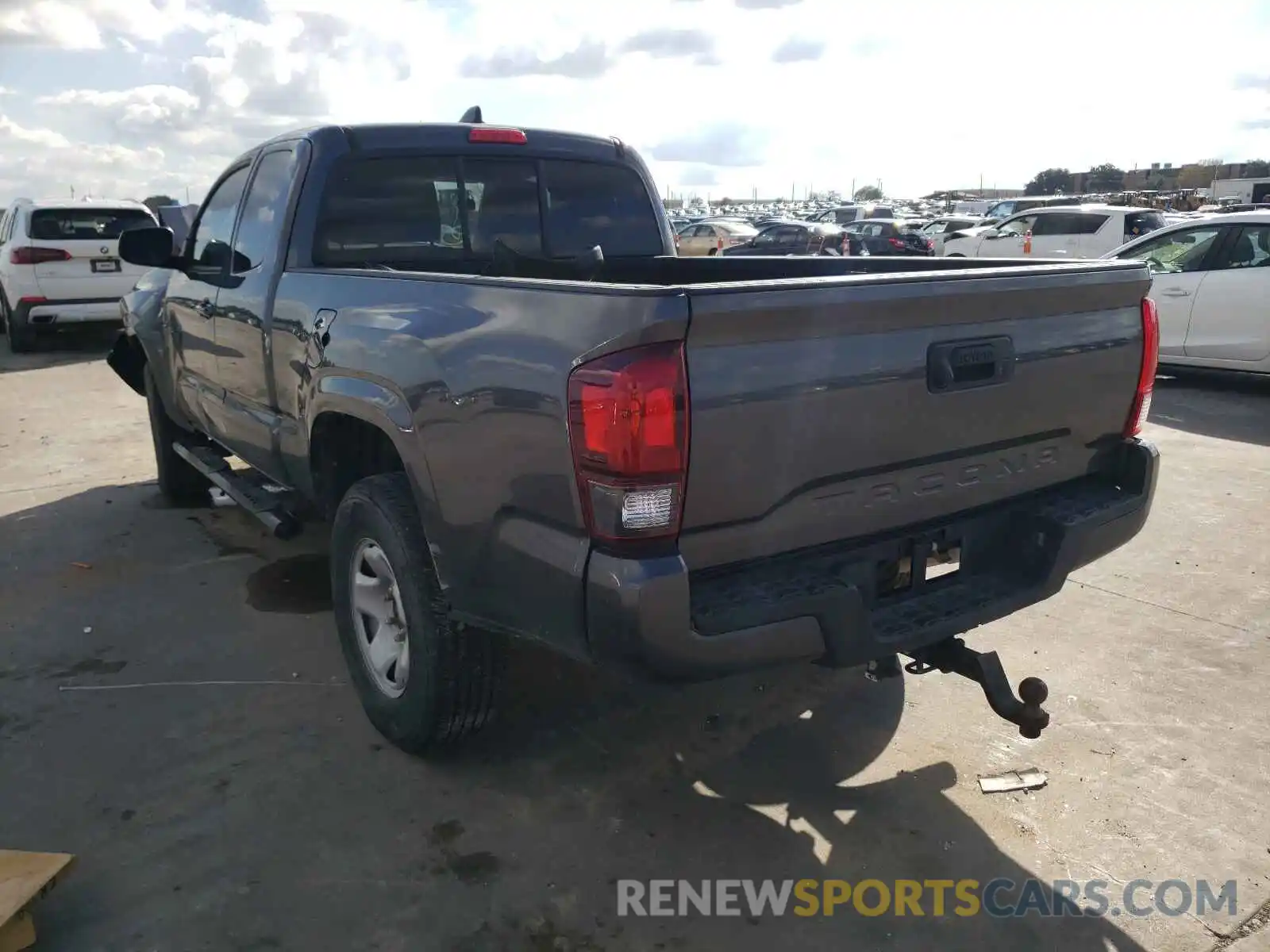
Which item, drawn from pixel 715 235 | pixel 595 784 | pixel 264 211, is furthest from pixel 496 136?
pixel 715 235

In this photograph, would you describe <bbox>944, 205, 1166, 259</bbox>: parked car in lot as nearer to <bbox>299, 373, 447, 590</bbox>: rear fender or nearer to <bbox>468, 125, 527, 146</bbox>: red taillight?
<bbox>468, 125, 527, 146</bbox>: red taillight

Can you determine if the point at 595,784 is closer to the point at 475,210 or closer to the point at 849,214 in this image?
the point at 475,210

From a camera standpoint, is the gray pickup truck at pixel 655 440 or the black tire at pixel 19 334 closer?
the gray pickup truck at pixel 655 440

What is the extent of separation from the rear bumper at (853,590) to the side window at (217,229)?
3077mm

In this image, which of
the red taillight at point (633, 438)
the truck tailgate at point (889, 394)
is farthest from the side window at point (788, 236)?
the red taillight at point (633, 438)

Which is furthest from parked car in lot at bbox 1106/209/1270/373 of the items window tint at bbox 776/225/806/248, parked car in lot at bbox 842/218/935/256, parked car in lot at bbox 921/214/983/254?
parked car in lot at bbox 921/214/983/254

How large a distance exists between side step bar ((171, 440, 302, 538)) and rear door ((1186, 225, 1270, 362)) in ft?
27.2

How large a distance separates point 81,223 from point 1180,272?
12.4m

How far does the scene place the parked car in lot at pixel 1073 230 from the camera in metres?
16.1

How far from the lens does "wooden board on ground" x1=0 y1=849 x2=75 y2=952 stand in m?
2.29

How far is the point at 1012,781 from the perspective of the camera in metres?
3.14

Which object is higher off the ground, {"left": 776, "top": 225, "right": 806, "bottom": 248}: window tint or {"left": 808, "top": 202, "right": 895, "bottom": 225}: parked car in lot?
{"left": 776, "top": 225, "right": 806, "bottom": 248}: window tint

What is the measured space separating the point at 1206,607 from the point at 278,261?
420cm

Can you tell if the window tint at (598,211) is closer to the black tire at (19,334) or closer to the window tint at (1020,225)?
the black tire at (19,334)
